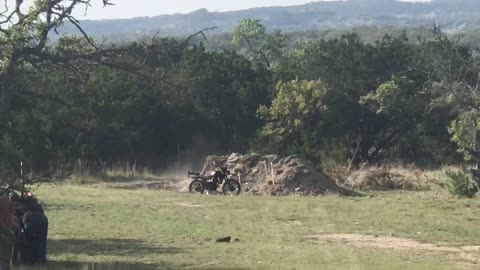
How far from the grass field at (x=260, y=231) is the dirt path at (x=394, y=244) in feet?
0.07

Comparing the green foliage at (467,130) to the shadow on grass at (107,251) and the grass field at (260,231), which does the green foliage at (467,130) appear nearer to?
the grass field at (260,231)

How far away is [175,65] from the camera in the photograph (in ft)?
195

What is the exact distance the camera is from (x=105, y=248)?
20.1 metres

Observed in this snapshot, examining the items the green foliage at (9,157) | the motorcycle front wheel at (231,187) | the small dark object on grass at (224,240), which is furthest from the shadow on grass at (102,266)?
the motorcycle front wheel at (231,187)

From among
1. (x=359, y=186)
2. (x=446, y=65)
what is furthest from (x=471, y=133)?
(x=446, y=65)

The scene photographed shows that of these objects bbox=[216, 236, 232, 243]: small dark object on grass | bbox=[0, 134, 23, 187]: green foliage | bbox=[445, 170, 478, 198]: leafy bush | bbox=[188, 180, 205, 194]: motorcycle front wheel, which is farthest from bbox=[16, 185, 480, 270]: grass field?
bbox=[188, 180, 205, 194]: motorcycle front wheel

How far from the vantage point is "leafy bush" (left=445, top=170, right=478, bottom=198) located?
3538 centimetres

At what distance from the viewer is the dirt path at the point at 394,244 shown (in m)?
20.5

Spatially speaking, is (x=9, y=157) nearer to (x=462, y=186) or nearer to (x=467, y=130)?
(x=462, y=186)

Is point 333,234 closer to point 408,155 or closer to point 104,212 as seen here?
point 104,212

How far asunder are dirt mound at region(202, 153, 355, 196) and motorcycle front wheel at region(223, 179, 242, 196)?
112 centimetres

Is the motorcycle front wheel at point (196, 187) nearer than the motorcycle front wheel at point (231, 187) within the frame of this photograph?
No

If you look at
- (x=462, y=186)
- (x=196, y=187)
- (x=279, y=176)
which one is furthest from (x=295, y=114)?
(x=462, y=186)

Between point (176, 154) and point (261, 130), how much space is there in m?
4.59
